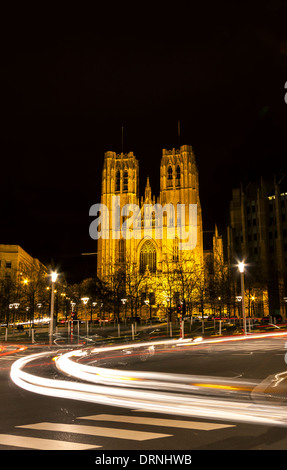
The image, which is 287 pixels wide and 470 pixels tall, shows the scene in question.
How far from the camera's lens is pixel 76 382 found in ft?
33.9

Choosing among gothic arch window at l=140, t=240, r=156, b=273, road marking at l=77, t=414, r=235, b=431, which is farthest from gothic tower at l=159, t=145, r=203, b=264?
road marking at l=77, t=414, r=235, b=431

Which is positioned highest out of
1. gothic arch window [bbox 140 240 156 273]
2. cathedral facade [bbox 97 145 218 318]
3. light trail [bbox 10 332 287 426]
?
cathedral facade [bbox 97 145 218 318]

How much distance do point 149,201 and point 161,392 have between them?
→ 93.5 m

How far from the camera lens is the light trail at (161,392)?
21.3 feet

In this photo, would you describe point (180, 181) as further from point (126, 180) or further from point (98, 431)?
point (98, 431)

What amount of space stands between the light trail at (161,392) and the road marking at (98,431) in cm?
138

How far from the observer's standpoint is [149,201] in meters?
101

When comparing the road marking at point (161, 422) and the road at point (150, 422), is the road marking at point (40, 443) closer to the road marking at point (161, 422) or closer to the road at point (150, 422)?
the road at point (150, 422)

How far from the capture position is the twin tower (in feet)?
308

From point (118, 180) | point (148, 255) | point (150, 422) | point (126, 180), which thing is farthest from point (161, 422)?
point (126, 180)

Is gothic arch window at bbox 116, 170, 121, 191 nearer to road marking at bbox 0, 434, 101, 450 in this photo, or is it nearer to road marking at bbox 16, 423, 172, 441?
road marking at bbox 16, 423, 172, 441
